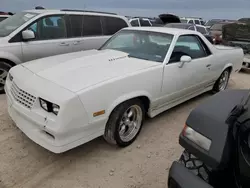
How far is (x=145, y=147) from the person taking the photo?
3.24m

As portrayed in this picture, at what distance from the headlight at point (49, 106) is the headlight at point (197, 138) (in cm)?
128

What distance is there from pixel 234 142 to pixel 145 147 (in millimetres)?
1714

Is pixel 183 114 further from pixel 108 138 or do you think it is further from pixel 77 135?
pixel 77 135

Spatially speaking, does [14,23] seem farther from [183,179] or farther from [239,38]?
[239,38]

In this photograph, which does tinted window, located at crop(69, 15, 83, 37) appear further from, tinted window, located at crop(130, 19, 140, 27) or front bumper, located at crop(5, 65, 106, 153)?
tinted window, located at crop(130, 19, 140, 27)

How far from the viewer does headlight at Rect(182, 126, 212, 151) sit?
175 centimetres

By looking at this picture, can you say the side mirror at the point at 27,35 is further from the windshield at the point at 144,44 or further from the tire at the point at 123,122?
the tire at the point at 123,122

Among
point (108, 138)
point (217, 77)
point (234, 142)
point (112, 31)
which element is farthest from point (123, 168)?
point (112, 31)

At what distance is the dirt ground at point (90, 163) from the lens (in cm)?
255

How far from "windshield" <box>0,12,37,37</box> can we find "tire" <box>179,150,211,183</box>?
14.6 feet

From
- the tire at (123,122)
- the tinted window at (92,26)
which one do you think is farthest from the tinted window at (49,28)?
the tire at (123,122)

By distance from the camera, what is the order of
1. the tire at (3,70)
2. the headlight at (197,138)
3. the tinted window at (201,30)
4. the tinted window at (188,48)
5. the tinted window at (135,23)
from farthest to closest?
the tinted window at (135,23)
the tinted window at (201,30)
the tire at (3,70)
the tinted window at (188,48)
the headlight at (197,138)

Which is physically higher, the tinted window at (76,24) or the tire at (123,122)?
the tinted window at (76,24)

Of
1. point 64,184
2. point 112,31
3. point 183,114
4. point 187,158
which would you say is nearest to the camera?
point 187,158
